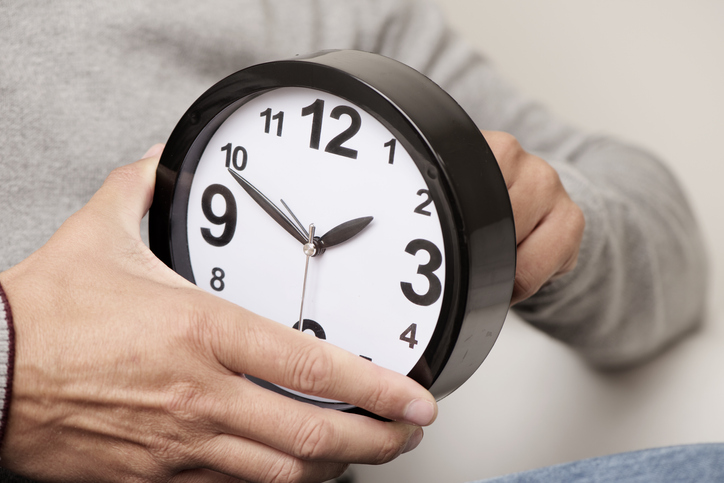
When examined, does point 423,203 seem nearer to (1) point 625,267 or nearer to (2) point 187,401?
(2) point 187,401

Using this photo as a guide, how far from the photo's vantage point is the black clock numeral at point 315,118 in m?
0.55

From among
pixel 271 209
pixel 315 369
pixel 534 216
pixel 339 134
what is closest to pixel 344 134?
pixel 339 134

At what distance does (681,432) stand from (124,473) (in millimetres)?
1038

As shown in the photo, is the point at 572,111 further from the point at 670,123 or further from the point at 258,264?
the point at 258,264

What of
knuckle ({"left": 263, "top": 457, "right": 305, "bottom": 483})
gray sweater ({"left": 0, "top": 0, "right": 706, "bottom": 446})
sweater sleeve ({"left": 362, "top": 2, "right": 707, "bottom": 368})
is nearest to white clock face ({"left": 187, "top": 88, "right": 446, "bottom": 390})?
knuckle ({"left": 263, "top": 457, "right": 305, "bottom": 483})

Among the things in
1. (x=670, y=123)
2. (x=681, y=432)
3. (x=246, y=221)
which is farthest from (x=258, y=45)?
(x=681, y=432)

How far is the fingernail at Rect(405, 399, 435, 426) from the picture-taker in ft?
1.67

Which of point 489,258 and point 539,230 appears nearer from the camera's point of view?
point 489,258

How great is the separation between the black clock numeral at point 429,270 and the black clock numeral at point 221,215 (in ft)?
0.73

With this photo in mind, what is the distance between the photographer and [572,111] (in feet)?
5.02

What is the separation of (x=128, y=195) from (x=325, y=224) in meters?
0.24

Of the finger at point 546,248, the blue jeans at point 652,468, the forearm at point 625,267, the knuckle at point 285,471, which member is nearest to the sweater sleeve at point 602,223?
the forearm at point 625,267

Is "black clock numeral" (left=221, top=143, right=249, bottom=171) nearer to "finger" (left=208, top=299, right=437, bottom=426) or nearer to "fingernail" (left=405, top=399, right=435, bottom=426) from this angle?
"finger" (left=208, top=299, right=437, bottom=426)

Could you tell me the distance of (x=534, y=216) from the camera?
2.44 ft
